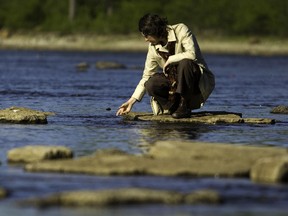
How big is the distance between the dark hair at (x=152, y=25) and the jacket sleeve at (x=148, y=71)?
43 cm

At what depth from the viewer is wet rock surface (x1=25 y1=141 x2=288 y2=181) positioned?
38.2 ft

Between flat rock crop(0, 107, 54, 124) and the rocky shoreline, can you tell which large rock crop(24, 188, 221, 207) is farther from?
flat rock crop(0, 107, 54, 124)

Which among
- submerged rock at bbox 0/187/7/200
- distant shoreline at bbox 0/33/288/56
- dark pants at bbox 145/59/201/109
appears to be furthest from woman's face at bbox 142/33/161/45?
distant shoreline at bbox 0/33/288/56

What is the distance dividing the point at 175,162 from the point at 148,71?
5369 millimetres

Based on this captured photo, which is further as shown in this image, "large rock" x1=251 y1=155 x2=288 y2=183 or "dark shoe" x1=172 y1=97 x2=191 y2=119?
"dark shoe" x1=172 y1=97 x2=191 y2=119

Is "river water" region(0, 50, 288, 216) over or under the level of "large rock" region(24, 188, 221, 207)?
under

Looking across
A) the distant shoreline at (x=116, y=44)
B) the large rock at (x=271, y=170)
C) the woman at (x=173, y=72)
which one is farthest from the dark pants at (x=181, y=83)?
the distant shoreline at (x=116, y=44)

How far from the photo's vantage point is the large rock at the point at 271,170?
11.2 meters

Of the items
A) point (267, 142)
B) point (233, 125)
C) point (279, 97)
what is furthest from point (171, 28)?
point (279, 97)

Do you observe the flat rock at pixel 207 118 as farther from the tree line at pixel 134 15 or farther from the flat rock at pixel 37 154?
the tree line at pixel 134 15

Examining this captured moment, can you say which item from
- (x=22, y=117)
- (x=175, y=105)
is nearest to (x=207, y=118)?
(x=175, y=105)

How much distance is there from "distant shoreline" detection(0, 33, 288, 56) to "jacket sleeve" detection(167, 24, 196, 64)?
2770 inches

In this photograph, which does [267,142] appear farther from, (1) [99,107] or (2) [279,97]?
(2) [279,97]

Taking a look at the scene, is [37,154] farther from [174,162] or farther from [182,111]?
[182,111]
